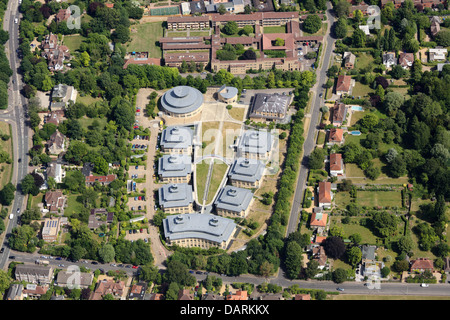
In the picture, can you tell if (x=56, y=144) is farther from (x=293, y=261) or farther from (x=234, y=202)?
(x=293, y=261)

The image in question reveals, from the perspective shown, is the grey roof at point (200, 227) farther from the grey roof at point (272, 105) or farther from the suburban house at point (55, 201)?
the grey roof at point (272, 105)

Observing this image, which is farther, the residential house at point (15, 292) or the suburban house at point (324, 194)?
the suburban house at point (324, 194)

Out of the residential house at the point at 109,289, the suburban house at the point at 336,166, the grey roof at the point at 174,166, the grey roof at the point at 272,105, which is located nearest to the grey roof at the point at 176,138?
the grey roof at the point at 174,166

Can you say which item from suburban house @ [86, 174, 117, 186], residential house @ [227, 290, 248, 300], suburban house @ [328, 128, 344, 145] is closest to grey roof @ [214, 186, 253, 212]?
residential house @ [227, 290, 248, 300]

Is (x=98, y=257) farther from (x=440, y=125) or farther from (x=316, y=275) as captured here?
(x=440, y=125)

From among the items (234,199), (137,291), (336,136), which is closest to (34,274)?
(137,291)

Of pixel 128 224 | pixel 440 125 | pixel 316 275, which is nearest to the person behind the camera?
pixel 316 275

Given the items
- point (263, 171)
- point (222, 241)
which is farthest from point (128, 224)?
point (263, 171)
